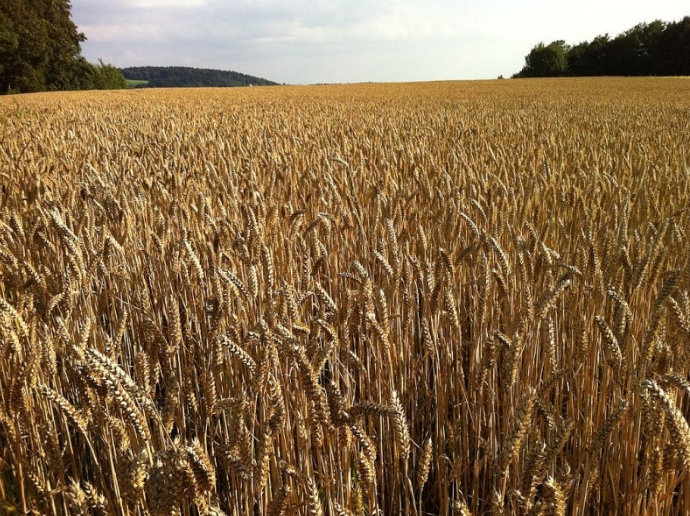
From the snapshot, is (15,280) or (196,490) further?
(15,280)

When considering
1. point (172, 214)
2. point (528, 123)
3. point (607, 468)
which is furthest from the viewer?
point (528, 123)

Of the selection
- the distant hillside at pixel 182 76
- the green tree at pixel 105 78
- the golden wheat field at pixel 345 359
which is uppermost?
the distant hillside at pixel 182 76

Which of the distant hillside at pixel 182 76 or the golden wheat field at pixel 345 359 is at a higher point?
the distant hillside at pixel 182 76

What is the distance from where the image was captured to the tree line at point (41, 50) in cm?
3559

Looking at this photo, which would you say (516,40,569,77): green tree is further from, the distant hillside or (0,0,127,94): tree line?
the distant hillside

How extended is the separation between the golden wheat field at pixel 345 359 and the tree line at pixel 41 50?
37.3 metres

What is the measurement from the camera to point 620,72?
51.2m

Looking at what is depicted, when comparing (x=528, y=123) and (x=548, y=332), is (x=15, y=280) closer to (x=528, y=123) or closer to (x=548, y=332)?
(x=548, y=332)

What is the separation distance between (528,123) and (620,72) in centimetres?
5084

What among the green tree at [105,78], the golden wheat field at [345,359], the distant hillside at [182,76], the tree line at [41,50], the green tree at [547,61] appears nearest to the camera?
the golden wheat field at [345,359]

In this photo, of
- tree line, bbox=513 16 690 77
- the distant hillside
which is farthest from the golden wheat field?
the distant hillside

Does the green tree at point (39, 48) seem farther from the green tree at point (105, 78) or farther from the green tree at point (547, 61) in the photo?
the green tree at point (547, 61)

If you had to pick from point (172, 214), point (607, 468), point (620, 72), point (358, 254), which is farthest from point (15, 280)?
point (620, 72)

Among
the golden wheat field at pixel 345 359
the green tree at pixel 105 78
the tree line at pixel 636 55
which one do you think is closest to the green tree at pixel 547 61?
the tree line at pixel 636 55
